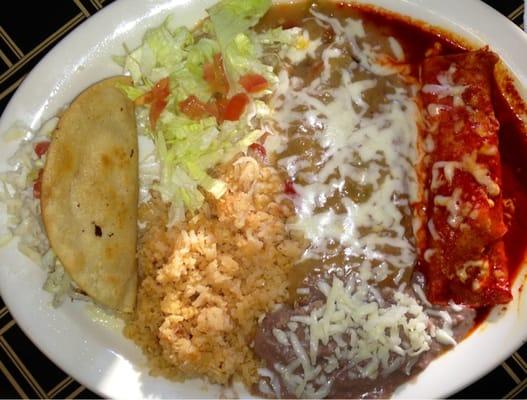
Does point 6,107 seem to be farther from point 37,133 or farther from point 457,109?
point 457,109

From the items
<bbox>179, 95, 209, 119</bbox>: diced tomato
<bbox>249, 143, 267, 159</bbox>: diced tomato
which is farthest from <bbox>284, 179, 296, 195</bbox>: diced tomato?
<bbox>179, 95, 209, 119</bbox>: diced tomato

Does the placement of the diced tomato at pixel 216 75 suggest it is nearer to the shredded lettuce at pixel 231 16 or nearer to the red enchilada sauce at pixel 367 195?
the shredded lettuce at pixel 231 16

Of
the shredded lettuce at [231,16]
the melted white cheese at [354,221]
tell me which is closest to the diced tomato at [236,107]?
the melted white cheese at [354,221]

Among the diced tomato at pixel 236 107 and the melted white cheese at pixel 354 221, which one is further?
the diced tomato at pixel 236 107

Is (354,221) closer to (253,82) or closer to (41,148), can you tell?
(253,82)

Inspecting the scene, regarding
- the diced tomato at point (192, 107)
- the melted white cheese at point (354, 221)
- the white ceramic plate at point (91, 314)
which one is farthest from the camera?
the diced tomato at point (192, 107)

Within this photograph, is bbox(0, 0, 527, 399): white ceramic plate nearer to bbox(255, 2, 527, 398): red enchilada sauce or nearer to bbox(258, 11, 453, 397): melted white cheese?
bbox(255, 2, 527, 398): red enchilada sauce

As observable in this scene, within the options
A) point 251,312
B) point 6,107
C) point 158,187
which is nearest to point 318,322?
point 251,312
